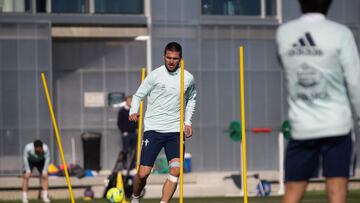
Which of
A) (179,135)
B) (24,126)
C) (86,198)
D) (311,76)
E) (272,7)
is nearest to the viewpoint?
(311,76)

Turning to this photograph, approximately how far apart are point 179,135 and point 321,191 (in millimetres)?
12141

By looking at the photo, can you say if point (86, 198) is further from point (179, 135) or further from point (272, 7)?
point (179, 135)

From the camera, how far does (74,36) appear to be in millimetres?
26719

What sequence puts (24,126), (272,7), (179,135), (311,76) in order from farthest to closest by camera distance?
(272,7) < (24,126) < (179,135) < (311,76)

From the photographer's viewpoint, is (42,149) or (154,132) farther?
(42,149)

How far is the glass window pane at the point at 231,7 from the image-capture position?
88.8 feet

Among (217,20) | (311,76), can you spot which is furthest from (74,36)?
(311,76)

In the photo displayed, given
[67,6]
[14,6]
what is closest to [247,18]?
[67,6]

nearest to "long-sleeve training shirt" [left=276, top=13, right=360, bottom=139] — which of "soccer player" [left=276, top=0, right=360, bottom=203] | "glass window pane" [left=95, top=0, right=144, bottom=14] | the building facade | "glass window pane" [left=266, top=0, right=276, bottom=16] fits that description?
"soccer player" [left=276, top=0, right=360, bottom=203]

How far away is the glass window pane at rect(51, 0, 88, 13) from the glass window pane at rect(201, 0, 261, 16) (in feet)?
9.50

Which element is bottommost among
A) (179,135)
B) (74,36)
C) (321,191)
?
(321,191)

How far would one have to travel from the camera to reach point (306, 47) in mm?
7121

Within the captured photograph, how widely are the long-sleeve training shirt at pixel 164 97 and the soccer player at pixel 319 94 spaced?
523cm

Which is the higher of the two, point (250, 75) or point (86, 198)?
point (250, 75)
